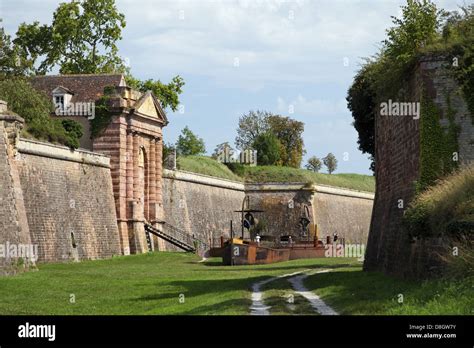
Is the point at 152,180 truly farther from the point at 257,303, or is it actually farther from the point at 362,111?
the point at 257,303

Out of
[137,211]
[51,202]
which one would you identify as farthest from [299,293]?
[137,211]

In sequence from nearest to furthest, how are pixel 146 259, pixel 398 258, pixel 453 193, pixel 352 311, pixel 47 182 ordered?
pixel 352 311
pixel 453 193
pixel 398 258
pixel 47 182
pixel 146 259

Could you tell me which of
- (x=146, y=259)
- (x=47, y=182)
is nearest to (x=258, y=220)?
(x=146, y=259)

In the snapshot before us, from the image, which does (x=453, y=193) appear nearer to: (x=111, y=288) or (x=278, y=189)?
(x=111, y=288)

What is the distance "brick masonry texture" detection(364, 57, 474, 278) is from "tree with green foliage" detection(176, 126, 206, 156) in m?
77.7

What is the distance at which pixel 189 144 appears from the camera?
386 ft

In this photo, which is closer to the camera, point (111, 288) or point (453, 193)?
point (453, 193)

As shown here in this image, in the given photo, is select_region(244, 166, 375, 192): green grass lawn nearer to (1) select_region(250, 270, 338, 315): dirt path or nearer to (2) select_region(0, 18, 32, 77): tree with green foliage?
(2) select_region(0, 18, 32, 77): tree with green foliage

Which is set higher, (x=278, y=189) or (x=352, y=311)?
(x=278, y=189)

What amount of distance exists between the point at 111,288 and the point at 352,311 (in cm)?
1322

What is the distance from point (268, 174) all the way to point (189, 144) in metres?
23.4

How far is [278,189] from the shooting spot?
305 feet

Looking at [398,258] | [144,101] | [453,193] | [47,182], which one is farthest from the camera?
[144,101]

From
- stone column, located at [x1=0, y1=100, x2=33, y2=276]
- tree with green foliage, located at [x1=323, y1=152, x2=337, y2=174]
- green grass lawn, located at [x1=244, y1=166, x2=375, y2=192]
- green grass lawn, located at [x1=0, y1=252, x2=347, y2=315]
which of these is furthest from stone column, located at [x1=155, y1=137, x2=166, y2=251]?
tree with green foliage, located at [x1=323, y1=152, x2=337, y2=174]
